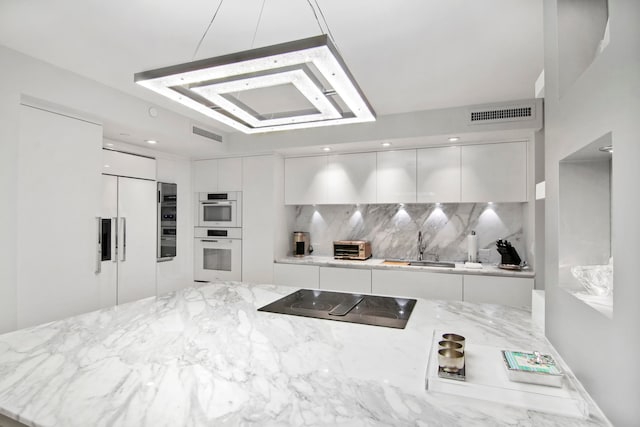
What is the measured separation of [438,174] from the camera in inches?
156

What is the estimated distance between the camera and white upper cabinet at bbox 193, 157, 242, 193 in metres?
4.67

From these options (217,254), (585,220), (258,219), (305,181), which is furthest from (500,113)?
(217,254)

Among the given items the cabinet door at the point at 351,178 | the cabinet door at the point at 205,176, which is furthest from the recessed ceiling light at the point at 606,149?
the cabinet door at the point at 205,176

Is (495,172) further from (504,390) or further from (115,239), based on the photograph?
(115,239)

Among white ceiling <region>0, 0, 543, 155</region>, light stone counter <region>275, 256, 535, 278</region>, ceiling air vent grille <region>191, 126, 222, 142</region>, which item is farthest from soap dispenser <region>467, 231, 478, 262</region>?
ceiling air vent grille <region>191, 126, 222, 142</region>

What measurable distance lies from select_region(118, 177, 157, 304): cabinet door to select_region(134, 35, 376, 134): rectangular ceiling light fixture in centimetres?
244

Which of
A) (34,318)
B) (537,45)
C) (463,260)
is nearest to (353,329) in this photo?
(537,45)

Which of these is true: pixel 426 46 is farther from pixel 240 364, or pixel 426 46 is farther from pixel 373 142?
pixel 240 364

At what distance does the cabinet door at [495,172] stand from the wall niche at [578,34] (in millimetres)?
2499

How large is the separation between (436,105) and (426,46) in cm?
127

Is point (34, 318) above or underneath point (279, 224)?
underneath

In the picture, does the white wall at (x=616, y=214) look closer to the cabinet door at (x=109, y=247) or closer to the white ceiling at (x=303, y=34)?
the white ceiling at (x=303, y=34)

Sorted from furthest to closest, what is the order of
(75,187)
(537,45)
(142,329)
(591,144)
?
(75,187), (537,45), (142,329), (591,144)

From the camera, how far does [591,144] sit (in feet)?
3.66
